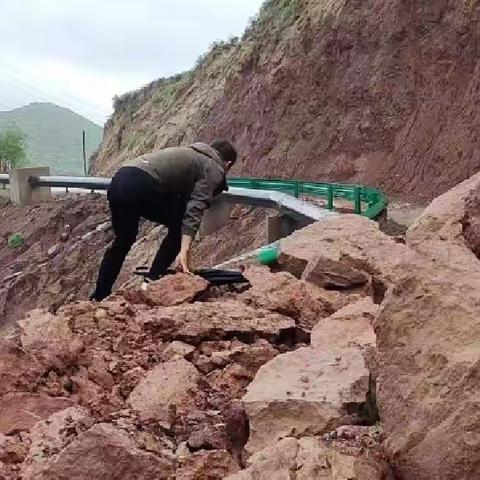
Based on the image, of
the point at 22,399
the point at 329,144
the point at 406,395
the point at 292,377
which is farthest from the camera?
the point at 329,144

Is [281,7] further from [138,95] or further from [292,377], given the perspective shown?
[292,377]

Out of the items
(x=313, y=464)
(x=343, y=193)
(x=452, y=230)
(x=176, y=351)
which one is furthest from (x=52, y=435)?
(x=343, y=193)

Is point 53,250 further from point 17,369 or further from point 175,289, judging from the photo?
point 17,369

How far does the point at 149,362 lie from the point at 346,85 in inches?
819

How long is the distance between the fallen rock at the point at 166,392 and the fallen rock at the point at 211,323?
40cm

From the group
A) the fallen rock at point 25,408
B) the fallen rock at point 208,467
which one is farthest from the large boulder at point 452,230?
the fallen rock at point 25,408

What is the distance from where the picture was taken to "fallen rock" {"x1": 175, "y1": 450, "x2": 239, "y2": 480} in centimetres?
316

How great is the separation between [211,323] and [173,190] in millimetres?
1522

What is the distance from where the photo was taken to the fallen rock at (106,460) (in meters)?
3.13

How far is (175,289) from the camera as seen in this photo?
17.4 feet

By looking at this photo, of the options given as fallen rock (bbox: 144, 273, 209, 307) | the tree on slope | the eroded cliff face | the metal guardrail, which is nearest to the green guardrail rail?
the metal guardrail

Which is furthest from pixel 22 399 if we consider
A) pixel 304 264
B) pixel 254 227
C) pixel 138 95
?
pixel 138 95

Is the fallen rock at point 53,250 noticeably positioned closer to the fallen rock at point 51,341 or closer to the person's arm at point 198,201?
the person's arm at point 198,201

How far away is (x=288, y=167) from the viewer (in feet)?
79.3
